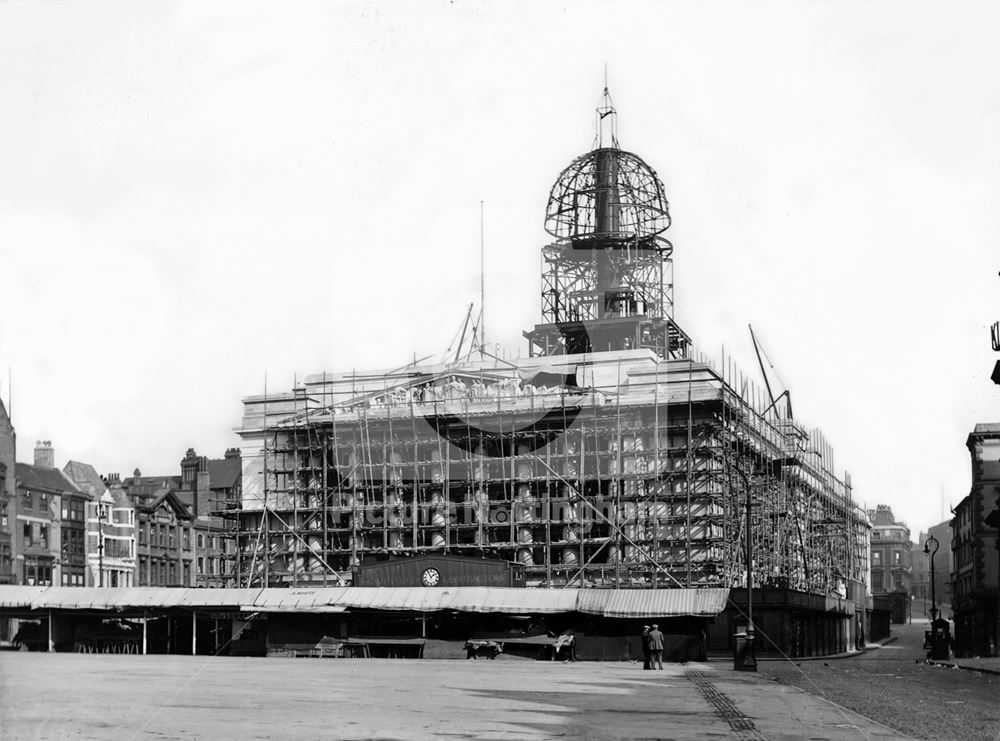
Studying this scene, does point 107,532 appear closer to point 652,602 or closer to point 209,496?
point 209,496

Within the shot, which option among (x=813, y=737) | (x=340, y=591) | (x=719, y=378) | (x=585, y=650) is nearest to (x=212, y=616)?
(x=340, y=591)

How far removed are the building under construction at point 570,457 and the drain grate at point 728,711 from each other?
3243 centimetres

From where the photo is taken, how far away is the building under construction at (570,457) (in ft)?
263

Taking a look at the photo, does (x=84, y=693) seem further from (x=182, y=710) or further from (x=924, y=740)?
(x=924, y=740)

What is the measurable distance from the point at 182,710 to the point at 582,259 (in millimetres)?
69396

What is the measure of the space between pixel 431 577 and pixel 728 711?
42.6 m

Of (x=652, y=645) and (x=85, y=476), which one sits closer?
(x=652, y=645)

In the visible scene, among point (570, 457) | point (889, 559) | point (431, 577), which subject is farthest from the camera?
point (889, 559)

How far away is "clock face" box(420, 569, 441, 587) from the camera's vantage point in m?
73.1

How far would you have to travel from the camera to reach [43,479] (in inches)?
4058

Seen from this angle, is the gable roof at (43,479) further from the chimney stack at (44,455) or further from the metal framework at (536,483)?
the metal framework at (536,483)

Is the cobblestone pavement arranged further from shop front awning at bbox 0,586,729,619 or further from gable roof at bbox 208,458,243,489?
gable roof at bbox 208,458,243,489

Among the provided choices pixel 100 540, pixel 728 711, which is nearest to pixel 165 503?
pixel 100 540

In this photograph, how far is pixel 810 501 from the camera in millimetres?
95938
